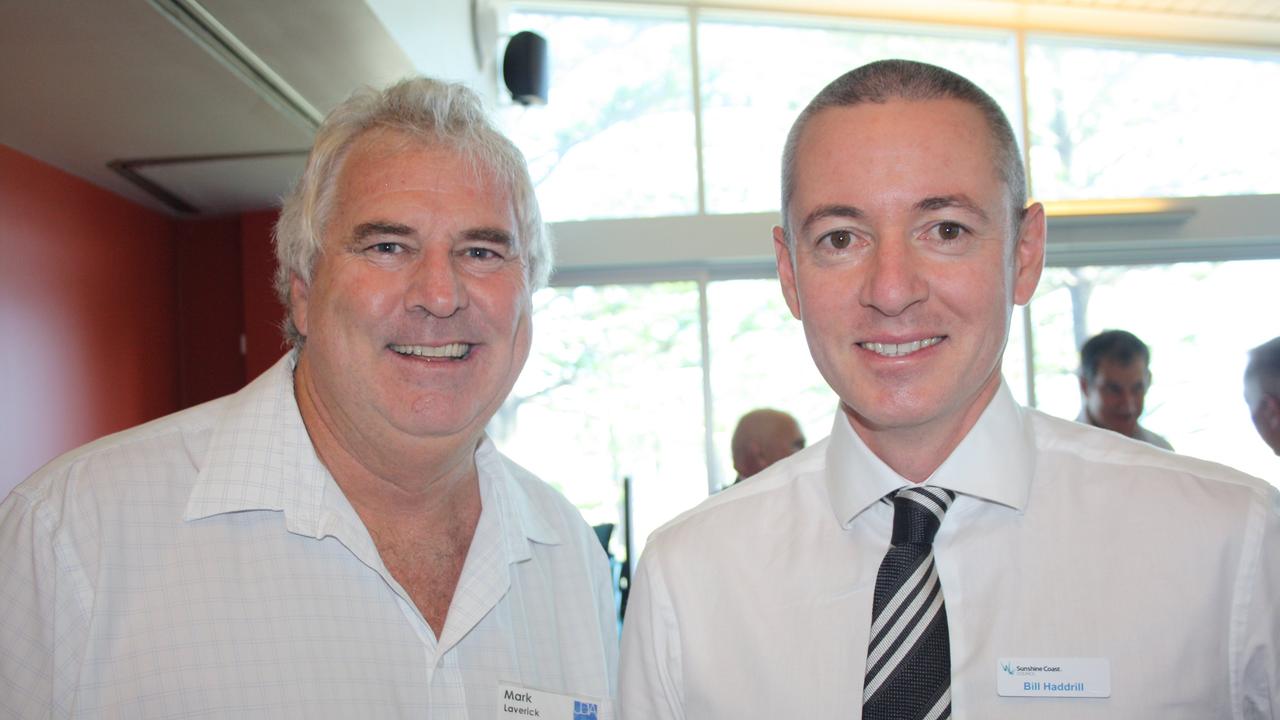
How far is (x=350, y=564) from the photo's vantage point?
1833mm

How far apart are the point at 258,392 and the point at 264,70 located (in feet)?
7.82

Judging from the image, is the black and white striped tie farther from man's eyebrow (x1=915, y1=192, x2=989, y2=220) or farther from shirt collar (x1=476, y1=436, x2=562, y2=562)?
shirt collar (x1=476, y1=436, x2=562, y2=562)

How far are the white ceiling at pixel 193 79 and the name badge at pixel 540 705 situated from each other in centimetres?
247

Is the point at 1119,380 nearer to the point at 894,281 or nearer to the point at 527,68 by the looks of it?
the point at 894,281

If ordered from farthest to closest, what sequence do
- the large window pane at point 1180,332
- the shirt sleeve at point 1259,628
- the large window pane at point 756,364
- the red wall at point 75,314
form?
the large window pane at point 756,364 → the large window pane at point 1180,332 → the red wall at point 75,314 → the shirt sleeve at point 1259,628

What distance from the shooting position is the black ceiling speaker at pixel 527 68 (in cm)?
621

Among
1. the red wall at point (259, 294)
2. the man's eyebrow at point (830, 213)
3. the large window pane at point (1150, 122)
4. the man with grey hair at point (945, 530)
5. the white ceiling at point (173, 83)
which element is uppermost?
the large window pane at point (1150, 122)

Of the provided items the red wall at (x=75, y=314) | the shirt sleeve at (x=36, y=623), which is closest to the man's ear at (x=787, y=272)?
the shirt sleeve at (x=36, y=623)

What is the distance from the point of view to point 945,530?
1.54 metres

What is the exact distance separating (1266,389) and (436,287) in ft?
9.87

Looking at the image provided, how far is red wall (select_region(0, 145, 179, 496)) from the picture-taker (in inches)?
177

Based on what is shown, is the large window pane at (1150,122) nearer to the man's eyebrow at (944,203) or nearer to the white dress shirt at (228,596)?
the man's eyebrow at (944,203)

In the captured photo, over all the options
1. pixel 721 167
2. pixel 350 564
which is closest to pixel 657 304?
pixel 721 167

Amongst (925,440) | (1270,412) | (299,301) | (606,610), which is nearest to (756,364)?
(1270,412)
